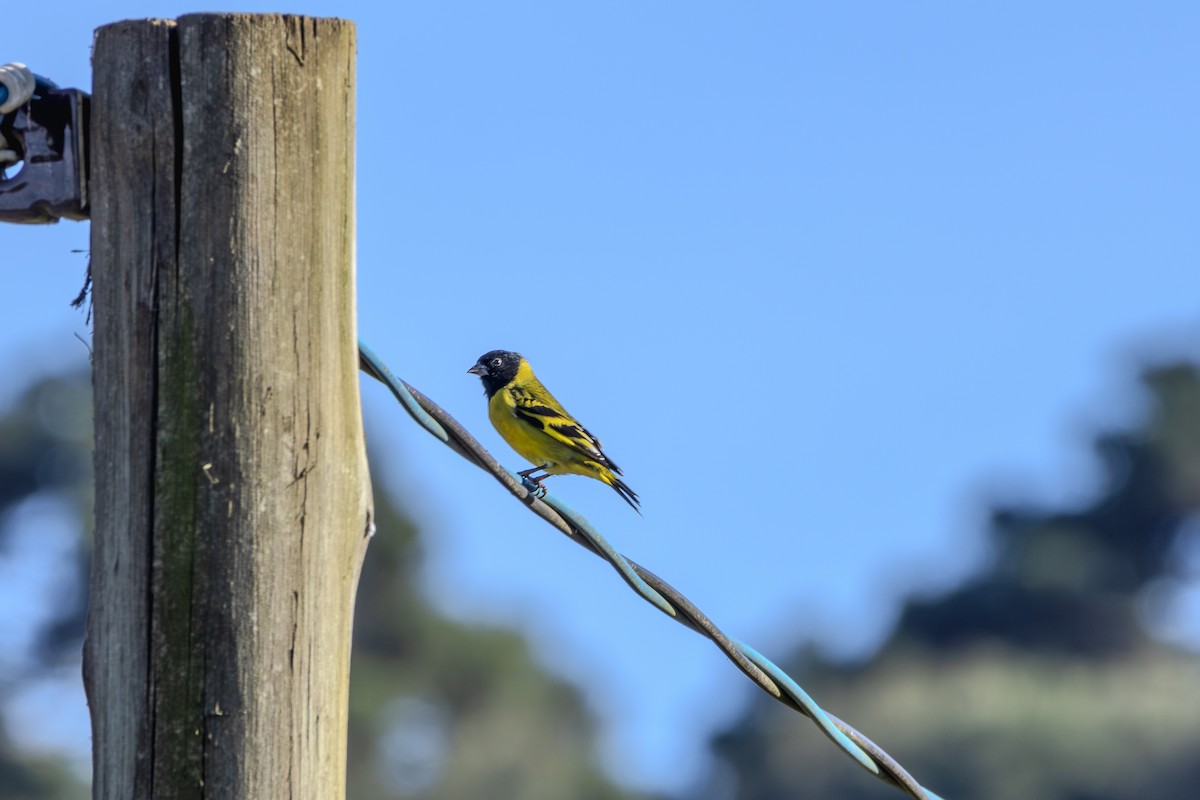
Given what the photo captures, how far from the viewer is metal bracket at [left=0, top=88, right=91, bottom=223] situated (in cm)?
479

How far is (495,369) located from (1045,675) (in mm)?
68098

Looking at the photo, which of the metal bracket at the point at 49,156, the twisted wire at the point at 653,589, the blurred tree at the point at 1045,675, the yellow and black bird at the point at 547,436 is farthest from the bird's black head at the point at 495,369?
the blurred tree at the point at 1045,675

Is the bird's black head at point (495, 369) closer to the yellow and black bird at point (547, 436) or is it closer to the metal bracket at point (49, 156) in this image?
the yellow and black bird at point (547, 436)

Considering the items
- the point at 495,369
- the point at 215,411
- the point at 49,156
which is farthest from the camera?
the point at 495,369

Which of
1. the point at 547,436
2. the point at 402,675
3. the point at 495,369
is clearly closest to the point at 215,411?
the point at 547,436

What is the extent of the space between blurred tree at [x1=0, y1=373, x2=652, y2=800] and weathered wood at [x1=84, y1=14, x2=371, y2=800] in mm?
53760

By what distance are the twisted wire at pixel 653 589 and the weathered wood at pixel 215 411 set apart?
0.74 m

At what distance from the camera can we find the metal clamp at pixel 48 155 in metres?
4.79

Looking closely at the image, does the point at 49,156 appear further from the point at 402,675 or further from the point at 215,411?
the point at 402,675

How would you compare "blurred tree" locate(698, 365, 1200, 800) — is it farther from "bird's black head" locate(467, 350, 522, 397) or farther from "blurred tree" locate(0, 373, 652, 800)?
"bird's black head" locate(467, 350, 522, 397)

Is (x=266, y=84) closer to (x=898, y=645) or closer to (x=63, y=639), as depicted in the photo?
(x=63, y=639)

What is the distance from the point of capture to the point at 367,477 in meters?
4.87

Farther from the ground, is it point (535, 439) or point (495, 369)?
point (495, 369)

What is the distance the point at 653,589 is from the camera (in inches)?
233
